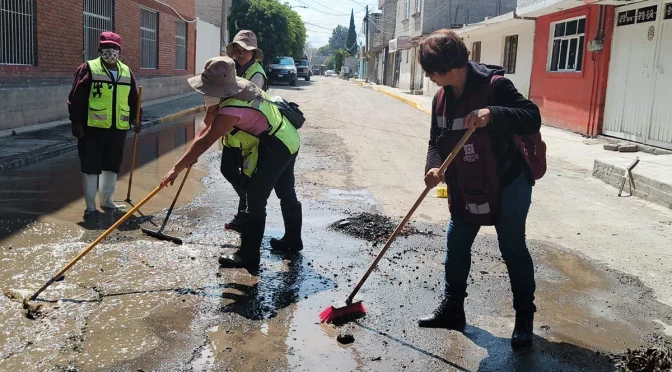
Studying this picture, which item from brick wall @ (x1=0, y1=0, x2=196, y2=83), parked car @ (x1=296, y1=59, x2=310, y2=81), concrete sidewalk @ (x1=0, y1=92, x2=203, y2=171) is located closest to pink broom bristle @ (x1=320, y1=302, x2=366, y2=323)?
concrete sidewalk @ (x1=0, y1=92, x2=203, y2=171)

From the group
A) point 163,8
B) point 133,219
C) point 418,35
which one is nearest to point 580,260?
point 133,219

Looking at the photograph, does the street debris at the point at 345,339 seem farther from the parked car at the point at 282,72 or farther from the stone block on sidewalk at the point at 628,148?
the parked car at the point at 282,72

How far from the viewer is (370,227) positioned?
598cm

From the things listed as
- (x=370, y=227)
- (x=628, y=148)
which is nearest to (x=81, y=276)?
(x=370, y=227)

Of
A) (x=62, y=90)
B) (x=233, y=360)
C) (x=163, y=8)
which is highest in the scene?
(x=163, y=8)

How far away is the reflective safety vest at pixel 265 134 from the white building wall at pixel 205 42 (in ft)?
82.9

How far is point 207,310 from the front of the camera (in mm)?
3873

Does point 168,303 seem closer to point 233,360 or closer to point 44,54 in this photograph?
point 233,360

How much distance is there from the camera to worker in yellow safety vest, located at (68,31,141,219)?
19.5 ft

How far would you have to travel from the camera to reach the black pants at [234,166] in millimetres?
5264

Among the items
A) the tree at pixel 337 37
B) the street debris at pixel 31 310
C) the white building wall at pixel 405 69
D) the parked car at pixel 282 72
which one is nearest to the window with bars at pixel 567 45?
the street debris at pixel 31 310

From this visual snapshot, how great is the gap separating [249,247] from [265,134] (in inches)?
33.5

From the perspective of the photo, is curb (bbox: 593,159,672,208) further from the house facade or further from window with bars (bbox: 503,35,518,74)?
window with bars (bbox: 503,35,518,74)

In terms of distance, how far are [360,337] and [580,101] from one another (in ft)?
41.2
